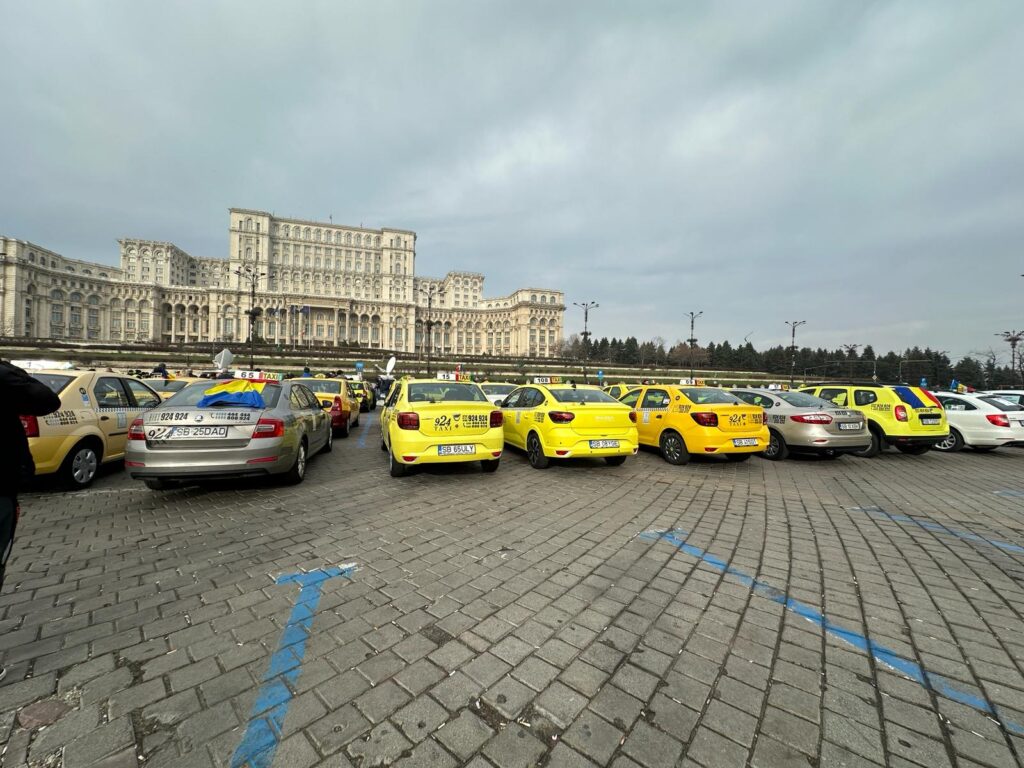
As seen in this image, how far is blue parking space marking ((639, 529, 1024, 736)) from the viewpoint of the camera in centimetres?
204

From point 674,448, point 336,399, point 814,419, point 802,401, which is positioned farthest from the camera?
point 336,399

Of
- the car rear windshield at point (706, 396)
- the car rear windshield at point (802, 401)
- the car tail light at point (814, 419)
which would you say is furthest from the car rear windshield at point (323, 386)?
the car tail light at point (814, 419)

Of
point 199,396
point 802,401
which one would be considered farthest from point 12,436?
point 802,401

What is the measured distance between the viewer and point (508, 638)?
255cm

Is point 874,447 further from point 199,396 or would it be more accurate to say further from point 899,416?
point 199,396

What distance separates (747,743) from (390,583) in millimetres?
2391

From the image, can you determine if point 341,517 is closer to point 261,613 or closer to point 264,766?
point 261,613

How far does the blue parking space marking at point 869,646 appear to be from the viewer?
2039 millimetres

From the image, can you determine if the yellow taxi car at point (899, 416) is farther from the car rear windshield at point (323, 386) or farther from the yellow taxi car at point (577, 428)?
the car rear windshield at point (323, 386)

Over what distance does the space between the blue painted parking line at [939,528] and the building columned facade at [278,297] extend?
80.7 meters

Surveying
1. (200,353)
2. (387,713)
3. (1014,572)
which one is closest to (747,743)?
(387,713)

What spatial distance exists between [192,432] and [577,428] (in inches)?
214

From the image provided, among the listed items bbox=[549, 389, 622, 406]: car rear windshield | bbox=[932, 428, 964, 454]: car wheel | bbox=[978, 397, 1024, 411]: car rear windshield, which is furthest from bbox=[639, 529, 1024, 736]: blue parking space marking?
bbox=[978, 397, 1024, 411]: car rear windshield

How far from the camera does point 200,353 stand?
50.8 m
